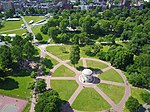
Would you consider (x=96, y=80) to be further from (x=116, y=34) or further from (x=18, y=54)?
(x=116, y=34)

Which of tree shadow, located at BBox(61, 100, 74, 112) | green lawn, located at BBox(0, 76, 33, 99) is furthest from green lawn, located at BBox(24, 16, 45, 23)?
tree shadow, located at BBox(61, 100, 74, 112)

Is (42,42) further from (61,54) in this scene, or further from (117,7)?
(117,7)

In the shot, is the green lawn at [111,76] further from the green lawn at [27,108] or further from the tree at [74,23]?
the tree at [74,23]

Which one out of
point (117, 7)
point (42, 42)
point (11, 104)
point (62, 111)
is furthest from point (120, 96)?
point (117, 7)

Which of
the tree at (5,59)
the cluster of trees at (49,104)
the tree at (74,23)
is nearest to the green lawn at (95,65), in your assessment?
the cluster of trees at (49,104)

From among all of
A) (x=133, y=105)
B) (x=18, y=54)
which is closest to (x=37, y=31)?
(x=18, y=54)
